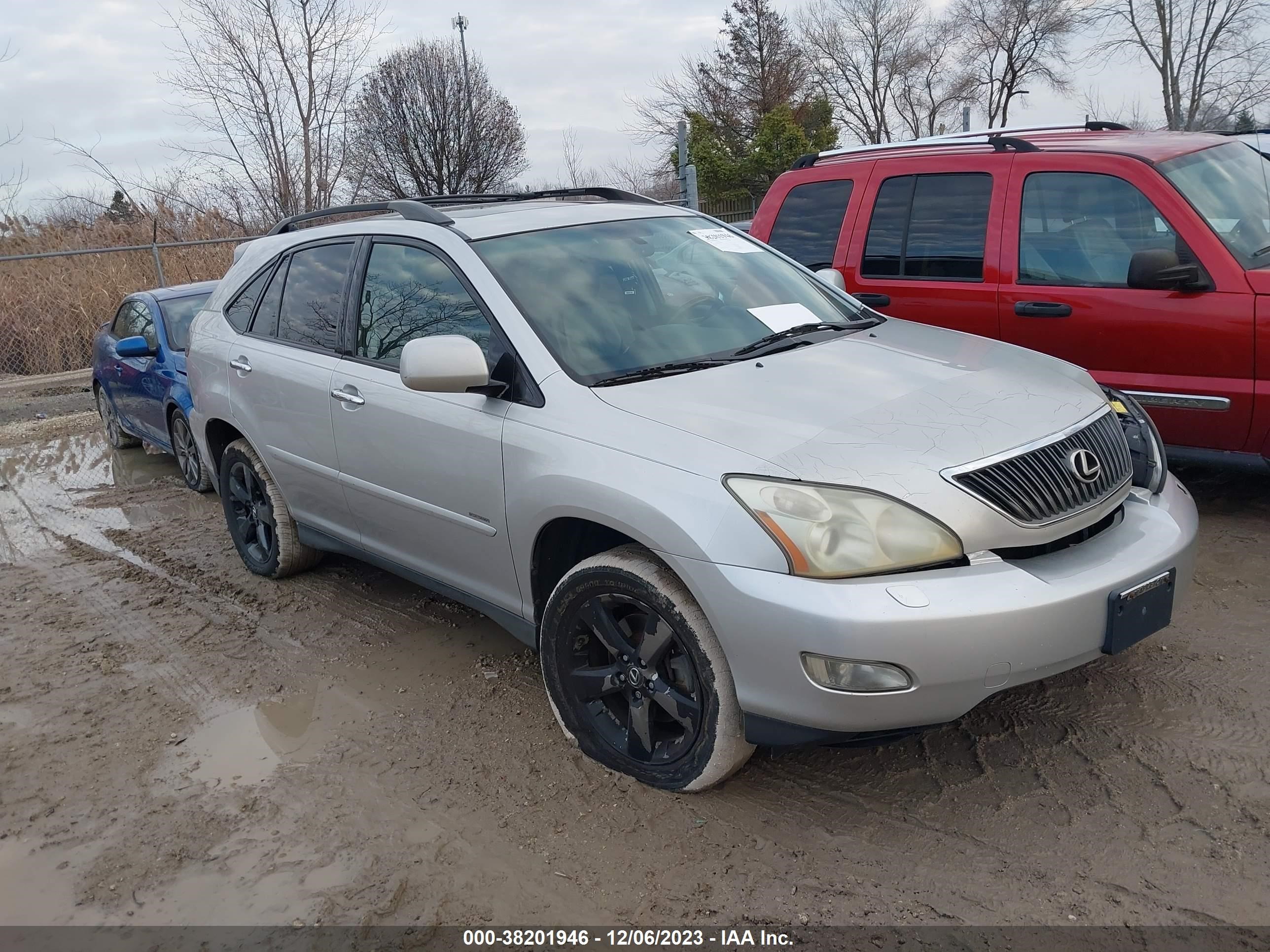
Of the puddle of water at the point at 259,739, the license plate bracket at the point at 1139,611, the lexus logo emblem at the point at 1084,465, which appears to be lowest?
the puddle of water at the point at 259,739

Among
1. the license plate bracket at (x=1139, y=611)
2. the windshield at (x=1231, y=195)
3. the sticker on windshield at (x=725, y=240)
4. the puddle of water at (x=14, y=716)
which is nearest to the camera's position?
the license plate bracket at (x=1139, y=611)

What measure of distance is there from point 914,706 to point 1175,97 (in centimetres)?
3613

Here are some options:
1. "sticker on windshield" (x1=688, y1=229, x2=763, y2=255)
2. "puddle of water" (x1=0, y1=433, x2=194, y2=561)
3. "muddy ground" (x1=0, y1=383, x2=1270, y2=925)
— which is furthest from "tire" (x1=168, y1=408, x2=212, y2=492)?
"sticker on windshield" (x1=688, y1=229, x2=763, y2=255)

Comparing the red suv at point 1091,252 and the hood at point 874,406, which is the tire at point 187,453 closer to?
the red suv at point 1091,252

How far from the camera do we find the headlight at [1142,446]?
10.7 feet

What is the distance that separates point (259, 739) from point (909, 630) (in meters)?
2.44

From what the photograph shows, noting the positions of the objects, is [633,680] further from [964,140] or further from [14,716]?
[964,140]

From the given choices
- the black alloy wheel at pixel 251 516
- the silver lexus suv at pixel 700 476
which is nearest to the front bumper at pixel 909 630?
the silver lexus suv at pixel 700 476

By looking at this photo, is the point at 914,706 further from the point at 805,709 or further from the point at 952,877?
the point at 952,877

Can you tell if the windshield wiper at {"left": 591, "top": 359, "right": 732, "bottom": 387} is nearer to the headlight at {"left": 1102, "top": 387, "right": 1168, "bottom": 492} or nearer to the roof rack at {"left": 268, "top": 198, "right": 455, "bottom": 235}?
the roof rack at {"left": 268, "top": 198, "right": 455, "bottom": 235}

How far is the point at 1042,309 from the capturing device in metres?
5.14

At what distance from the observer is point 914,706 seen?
258cm

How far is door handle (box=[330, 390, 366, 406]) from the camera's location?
3.99m

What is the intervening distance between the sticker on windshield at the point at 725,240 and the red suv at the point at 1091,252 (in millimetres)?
510
